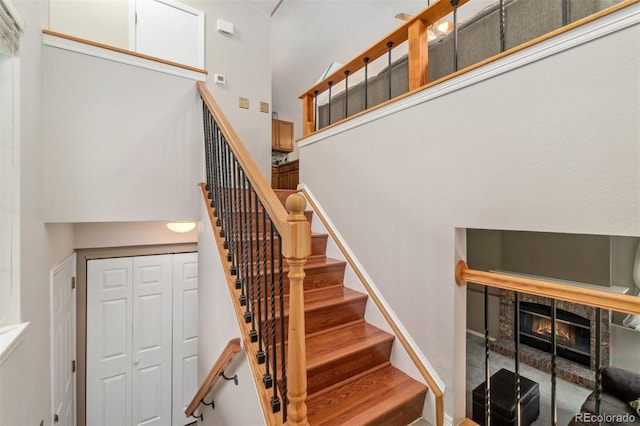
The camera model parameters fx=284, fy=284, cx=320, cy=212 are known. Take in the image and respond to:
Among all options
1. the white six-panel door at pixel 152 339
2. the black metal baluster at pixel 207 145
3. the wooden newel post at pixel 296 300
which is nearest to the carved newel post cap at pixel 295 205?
the wooden newel post at pixel 296 300

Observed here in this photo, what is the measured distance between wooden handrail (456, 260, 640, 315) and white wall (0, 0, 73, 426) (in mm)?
2245

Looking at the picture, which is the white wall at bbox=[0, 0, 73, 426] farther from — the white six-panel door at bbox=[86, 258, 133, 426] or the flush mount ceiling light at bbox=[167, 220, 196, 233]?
the flush mount ceiling light at bbox=[167, 220, 196, 233]

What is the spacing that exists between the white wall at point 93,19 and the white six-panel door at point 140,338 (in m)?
2.39

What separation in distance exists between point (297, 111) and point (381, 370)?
6.10m

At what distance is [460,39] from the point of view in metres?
1.88

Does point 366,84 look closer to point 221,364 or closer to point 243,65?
point 243,65

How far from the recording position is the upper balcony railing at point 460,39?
4.48 feet

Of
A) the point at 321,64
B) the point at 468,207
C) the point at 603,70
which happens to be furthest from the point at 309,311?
the point at 321,64

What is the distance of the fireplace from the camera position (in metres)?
3.78

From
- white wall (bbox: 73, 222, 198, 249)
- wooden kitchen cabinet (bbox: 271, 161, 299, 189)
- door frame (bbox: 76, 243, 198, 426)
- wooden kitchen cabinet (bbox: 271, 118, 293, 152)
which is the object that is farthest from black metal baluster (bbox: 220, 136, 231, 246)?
wooden kitchen cabinet (bbox: 271, 118, 293, 152)

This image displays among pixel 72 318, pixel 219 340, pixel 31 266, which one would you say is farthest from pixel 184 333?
pixel 31 266

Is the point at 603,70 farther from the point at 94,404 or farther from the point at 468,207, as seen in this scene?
the point at 94,404

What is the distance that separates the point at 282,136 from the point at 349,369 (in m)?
5.41

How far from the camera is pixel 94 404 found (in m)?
3.04
